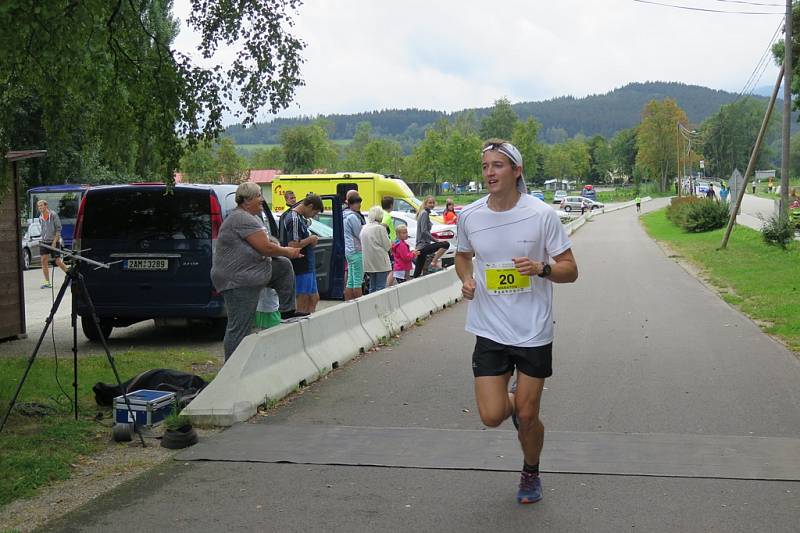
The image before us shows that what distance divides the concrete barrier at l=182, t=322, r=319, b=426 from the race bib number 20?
295 centimetres

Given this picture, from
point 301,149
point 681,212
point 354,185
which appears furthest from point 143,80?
point 301,149

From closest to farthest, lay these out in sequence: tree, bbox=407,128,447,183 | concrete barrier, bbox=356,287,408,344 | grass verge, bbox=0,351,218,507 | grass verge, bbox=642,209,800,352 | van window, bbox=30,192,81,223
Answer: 1. grass verge, bbox=0,351,218,507
2. concrete barrier, bbox=356,287,408,344
3. grass verge, bbox=642,209,800,352
4. van window, bbox=30,192,81,223
5. tree, bbox=407,128,447,183

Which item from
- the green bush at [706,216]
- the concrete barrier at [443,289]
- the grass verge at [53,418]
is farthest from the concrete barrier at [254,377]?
the green bush at [706,216]

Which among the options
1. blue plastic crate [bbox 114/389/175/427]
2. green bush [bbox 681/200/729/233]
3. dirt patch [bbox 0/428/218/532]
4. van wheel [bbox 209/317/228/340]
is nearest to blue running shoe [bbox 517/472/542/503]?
dirt patch [bbox 0/428/218/532]

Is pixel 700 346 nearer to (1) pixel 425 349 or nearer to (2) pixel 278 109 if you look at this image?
(1) pixel 425 349

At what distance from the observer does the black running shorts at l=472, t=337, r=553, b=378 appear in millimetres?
5168

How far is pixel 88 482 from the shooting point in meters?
5.97

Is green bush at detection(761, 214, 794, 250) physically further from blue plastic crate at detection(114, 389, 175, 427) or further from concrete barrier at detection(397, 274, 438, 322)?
blue plastic crate at detection(114, 389, 175, 427)

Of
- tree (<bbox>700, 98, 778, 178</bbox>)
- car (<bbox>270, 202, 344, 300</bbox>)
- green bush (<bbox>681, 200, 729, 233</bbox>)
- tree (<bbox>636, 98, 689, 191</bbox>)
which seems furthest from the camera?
tree (<bbox>700, 98, 778, 178</bbox>)

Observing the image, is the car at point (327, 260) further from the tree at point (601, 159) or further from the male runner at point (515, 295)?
the tree at point (601, 159)

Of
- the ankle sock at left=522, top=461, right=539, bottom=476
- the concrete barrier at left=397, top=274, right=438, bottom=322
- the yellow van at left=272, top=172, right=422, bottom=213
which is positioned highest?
the yellow van at left=272, top=172, right=422, bottom=213

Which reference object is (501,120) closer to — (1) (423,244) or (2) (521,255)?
(1) (423,244)

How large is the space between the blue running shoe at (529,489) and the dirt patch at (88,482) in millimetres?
2465

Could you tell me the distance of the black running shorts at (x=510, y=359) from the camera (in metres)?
5.17
